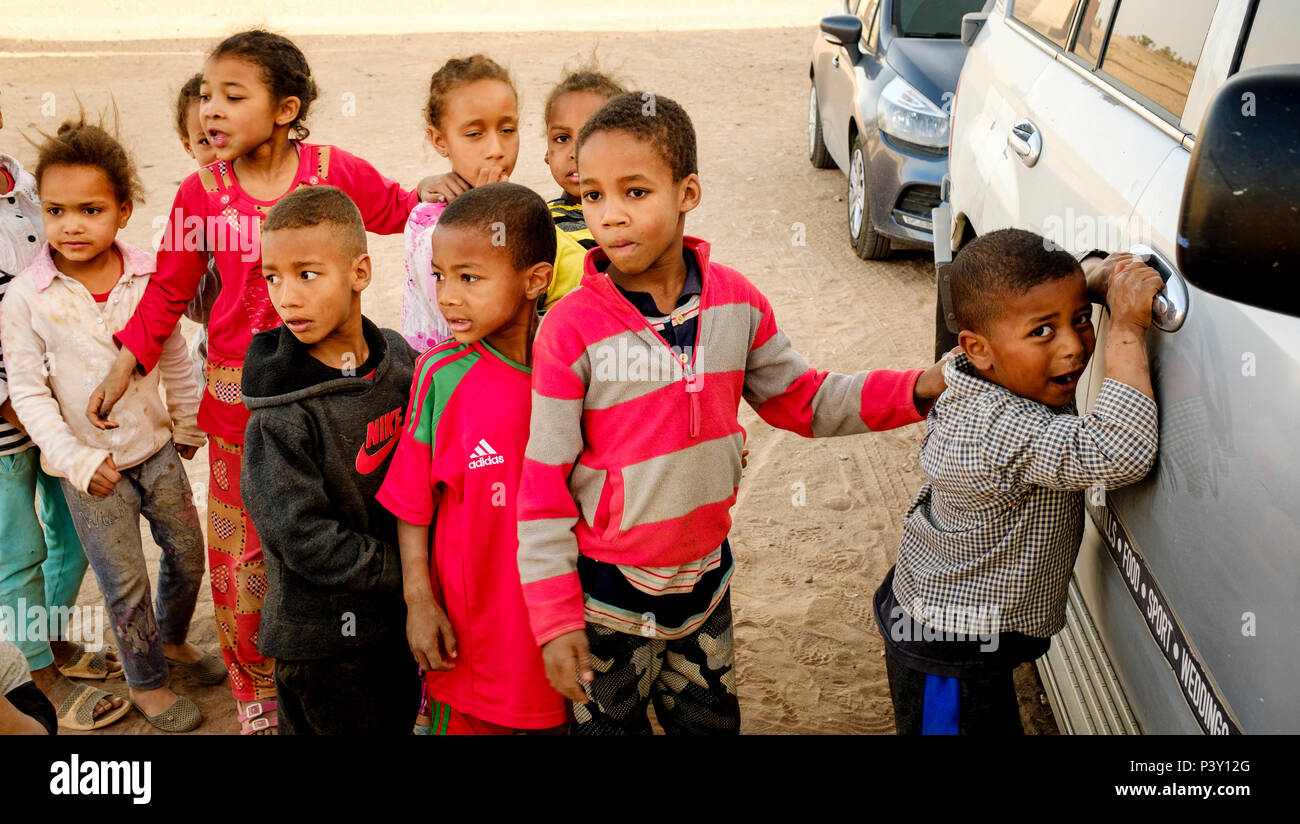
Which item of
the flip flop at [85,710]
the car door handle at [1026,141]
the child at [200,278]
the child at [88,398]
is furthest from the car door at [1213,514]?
the flip flop at [85,710]

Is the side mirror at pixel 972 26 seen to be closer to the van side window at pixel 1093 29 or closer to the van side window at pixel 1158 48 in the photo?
the van side window at pixel 1093 29

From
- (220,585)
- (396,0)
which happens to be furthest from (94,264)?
(396,0)

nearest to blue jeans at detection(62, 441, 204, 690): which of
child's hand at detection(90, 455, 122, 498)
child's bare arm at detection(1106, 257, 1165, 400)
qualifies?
child's hand at detection(90, 455, 122, 498)

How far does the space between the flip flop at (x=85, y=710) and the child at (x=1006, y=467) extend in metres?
2.52

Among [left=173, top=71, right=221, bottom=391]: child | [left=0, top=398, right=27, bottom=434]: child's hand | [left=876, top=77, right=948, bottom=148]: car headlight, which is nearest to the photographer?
[left=0, top=398, right=27, bottom=434]: child's hand

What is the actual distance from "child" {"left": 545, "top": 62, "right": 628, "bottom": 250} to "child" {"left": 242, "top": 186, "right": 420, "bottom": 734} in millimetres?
720

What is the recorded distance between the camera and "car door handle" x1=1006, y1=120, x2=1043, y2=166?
291cm

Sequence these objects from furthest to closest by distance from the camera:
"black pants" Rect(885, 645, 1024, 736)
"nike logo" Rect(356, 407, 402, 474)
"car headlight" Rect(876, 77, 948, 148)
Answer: "car headlight" Rect(876, 77, 948, 148)
"nike logo" Rect(356, 407, 402, 474)
"black pants" Rect(885, 645, 1024, 736)

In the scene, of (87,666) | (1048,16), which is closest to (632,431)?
(1048,16)

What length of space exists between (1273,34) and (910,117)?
4948mm

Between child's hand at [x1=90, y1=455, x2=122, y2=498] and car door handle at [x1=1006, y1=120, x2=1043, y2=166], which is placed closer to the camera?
car door handle at [x1=1006, y1=120, x2=1043, y2=166]

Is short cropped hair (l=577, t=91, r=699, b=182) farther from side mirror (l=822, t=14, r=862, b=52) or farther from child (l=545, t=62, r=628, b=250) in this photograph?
side mirror (l=822, t=14, r=862, b=52)

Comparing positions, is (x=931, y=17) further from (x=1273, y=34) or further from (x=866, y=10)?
(x=1273, y=34)

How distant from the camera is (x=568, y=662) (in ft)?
7.16
